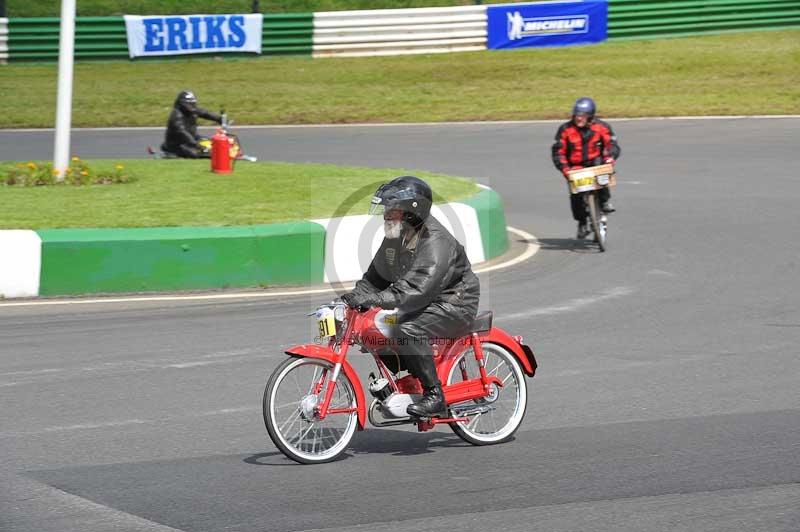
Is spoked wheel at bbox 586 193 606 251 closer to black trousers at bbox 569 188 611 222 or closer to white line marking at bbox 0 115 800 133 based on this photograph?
black trousers at bbox 569 188 611 222

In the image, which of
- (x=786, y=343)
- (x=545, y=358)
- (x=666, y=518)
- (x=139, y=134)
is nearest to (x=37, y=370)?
(x=545, y=358)

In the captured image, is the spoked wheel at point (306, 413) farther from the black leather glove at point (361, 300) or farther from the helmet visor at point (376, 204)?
the helmet visor at point (376, 204)

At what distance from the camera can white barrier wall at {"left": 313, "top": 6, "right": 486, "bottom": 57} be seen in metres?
37.4

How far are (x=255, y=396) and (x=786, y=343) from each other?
4.18m

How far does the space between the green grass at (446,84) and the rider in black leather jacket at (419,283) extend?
2134cm

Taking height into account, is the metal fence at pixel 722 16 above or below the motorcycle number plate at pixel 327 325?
above

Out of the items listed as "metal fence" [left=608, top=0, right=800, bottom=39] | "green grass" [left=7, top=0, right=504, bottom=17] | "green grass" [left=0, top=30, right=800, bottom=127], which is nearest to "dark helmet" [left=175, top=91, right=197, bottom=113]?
"green grass" [left=0, top=30, right=800, bottom=127]

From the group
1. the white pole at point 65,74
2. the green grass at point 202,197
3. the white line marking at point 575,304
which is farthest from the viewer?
the white pole at point 65,74

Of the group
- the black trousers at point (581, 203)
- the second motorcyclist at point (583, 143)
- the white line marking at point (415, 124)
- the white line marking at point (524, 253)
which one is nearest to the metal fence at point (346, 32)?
the white line marking at point (415, 124)

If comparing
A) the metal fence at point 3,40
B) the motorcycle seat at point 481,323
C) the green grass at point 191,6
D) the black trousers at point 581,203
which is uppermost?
the green grass at point 191,6

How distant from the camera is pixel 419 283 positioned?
23.3 ft

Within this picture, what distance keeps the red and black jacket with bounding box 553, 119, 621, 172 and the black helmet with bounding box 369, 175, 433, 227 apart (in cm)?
854

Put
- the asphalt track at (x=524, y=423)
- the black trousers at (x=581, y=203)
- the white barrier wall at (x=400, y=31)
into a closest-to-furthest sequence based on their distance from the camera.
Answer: the asphalt track at (x=524, y=423), the black trousers at (x=581, y=203), the white barrier wall at (x=400, y=31)

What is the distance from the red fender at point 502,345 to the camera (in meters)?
7.56
